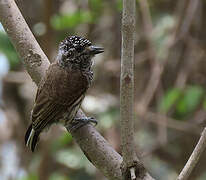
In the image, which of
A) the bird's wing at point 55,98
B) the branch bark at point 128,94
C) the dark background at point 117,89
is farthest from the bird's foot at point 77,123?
the dark background at point 117,89

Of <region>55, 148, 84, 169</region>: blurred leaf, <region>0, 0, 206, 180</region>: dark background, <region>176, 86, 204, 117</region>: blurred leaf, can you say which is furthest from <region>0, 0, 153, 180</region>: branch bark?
<region>55, 148, 84, 169</region>: blurred leaf

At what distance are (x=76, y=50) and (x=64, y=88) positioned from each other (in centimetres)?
29

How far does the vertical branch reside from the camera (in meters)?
1.97

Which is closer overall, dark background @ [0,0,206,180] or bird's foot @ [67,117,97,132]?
bird's foot @ [67,117,97,132]

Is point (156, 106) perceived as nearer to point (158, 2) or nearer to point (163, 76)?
point (163, 76)

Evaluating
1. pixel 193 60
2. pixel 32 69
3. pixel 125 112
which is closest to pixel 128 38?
pixel 125 112

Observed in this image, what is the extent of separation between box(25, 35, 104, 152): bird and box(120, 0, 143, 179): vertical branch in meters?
0.70

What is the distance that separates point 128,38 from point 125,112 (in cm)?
31

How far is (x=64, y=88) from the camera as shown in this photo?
3.27 meters

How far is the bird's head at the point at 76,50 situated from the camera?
3.35m

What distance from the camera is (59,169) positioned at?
4887 millimetres

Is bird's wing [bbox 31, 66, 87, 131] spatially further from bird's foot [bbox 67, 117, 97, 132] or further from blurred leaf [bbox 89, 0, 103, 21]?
blurred leaf [bbox 89, 0, 103, 21]

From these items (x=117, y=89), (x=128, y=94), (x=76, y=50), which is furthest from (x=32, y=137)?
(x=117, y=89)

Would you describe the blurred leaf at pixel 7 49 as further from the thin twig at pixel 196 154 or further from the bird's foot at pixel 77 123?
the thin twig at pixel 196 154
